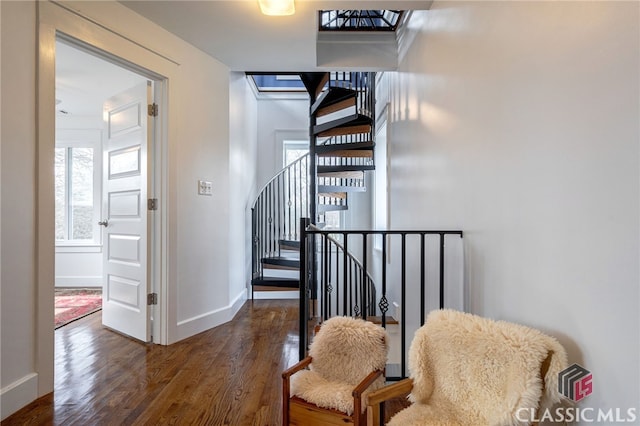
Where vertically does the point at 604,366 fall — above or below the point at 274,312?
above

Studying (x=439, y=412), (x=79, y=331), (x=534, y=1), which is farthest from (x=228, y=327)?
(x=534, y=1)

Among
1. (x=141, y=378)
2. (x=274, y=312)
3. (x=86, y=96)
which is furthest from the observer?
(x=86, y=96)

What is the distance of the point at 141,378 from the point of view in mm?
1992

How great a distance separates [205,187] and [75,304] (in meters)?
2.45

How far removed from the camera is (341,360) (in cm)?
144

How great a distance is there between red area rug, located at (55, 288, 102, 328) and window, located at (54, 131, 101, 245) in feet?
2.41

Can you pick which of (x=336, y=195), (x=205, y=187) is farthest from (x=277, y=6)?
(x=336, y=195)

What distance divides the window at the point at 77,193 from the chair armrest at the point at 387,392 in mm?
5002

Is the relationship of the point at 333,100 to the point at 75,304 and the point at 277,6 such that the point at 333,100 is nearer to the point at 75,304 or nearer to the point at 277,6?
the point at 277,6

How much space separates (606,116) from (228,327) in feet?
9.87

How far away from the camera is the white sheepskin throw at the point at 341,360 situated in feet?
4.36

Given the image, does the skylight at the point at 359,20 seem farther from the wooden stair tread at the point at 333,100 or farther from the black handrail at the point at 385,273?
the black handrail at the point at 385,273

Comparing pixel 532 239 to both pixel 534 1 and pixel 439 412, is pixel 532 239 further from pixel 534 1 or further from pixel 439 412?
pixel 534 1

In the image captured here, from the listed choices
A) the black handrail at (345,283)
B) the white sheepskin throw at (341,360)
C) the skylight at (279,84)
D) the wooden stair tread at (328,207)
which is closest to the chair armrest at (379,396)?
the white sheepskin throw at (341,360)
